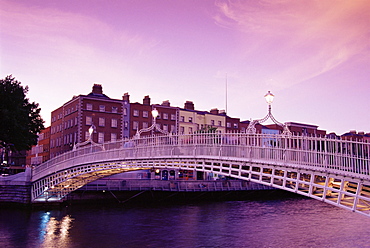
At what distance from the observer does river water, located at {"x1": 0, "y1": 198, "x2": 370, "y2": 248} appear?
2264cm

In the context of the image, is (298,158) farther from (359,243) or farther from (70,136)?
(70,136)

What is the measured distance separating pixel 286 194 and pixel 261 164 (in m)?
42.7

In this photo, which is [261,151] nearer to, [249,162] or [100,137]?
[249,162]

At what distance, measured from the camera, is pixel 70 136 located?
57656 millimetres

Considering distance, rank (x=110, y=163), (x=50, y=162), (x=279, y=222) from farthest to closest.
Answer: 1. (x=50, y=162)
2. (x=279, y=222)
3. (x=110, y=163)

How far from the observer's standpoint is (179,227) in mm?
27375

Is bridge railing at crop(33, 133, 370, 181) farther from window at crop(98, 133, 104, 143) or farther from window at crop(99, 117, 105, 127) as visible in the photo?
window at crop(99, 117, 105, 127)

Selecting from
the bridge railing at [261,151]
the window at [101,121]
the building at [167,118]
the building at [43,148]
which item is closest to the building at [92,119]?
the window at [101,121]

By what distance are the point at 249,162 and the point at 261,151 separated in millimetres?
851

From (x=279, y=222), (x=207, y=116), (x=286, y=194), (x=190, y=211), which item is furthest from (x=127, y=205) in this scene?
(x=207, y=116)

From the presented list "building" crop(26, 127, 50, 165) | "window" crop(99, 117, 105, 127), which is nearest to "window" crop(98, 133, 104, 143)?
"window" crop(99, 117, 105, 127)

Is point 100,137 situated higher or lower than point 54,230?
higher

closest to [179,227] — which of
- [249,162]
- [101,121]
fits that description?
[249,162]

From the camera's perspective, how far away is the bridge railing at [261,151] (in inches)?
543
